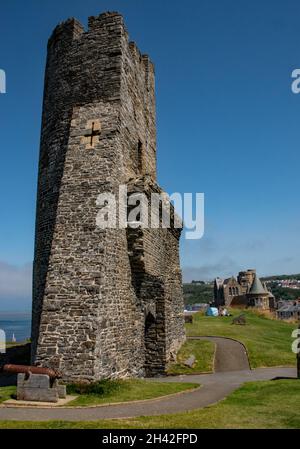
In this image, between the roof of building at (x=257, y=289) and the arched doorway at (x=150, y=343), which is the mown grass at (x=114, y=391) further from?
the roof of building at (x=257, y=289)

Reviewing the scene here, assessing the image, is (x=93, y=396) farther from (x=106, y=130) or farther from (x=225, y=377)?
(x=106, y=130)

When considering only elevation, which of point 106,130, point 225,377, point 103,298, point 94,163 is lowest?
point 225,377

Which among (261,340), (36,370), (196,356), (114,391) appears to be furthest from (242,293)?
(36,370)

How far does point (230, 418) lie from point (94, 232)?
7032 millimetres

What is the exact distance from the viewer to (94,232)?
13.4 m

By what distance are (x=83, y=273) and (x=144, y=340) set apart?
5322 millimetres

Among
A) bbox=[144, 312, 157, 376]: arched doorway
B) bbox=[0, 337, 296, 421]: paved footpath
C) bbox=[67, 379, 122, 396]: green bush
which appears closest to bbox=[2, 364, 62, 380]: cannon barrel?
bbox=[67, 379, 122, 396]: green bush

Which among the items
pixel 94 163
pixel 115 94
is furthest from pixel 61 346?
pixel 115 94

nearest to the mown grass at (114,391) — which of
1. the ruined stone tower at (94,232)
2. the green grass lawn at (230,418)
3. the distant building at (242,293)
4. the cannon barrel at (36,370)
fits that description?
the ruined stone tower at (94,232)

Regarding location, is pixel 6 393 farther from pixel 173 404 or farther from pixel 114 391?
pixel 173 404

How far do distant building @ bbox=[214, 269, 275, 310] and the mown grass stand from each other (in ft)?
181
